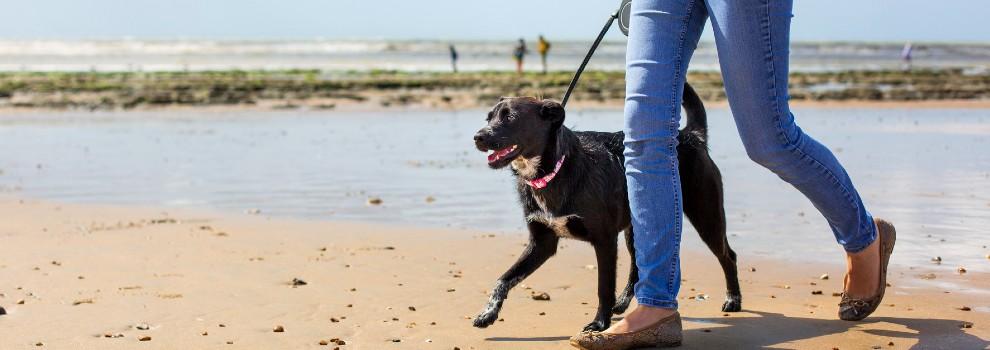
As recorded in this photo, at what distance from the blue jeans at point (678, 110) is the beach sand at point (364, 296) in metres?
0.50

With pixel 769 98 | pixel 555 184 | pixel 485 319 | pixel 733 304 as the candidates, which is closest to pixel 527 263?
pixel 485 319

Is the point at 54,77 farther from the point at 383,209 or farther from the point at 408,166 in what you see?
the point at 383,209

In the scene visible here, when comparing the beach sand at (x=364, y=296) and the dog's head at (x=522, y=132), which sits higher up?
the dog's head at (x=522, y=132)

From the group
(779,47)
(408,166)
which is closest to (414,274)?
(779,47)

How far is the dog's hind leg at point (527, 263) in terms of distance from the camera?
4547 mm

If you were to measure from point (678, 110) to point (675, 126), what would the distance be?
63mm

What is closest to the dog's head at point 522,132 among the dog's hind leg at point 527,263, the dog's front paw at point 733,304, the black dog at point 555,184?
the black dog at point 555,184

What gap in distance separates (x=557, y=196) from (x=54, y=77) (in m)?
34.4

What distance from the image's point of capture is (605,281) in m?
4.43

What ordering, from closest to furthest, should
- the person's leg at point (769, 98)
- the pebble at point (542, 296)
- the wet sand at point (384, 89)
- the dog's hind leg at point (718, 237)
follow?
the person's leg at point (769, 98)
the dog's hind leg at point (718, 237)
the pebble at point (542, 296)
the wet sand at point (384, 89)

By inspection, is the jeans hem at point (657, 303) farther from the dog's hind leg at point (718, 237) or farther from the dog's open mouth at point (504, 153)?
the dog's hind leg at point (718, 237)

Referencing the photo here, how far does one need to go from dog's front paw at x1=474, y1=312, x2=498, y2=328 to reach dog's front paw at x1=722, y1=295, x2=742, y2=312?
1.09 metres

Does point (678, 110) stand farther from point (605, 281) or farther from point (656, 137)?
point (605, 281)

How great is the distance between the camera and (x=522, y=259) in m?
4.62
